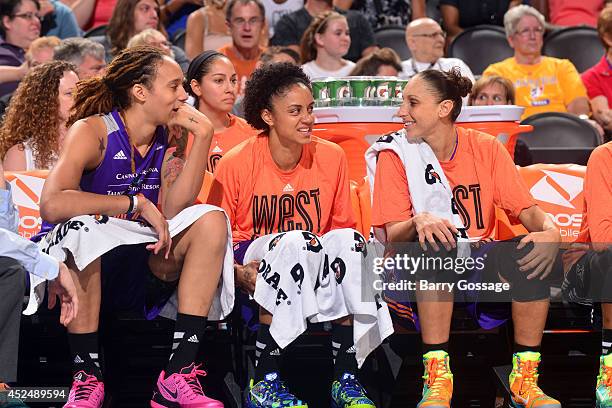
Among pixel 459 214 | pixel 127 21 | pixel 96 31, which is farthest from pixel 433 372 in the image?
pixel 96 31

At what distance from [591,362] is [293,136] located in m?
1.41

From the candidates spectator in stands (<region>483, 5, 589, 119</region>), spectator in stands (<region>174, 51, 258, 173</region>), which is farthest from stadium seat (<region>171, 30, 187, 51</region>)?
spectator in stands (<region>174, 51, 258, 173</region>)

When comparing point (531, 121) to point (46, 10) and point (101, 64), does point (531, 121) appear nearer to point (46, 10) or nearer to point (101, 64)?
point (101, 64)

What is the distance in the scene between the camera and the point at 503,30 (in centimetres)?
720

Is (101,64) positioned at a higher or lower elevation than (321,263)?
Result: higher

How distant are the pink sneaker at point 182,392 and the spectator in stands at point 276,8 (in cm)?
417

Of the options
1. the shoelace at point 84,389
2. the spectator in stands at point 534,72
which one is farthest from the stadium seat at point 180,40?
the shoelace at point 84,389

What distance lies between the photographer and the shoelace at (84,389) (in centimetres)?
349

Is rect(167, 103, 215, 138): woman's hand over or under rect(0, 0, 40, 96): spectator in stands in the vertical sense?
under

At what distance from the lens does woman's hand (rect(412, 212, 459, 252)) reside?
141 inches

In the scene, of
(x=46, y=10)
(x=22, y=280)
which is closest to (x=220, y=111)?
(x=22, y=280)

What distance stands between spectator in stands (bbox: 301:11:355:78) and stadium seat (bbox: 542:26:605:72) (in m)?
1.46

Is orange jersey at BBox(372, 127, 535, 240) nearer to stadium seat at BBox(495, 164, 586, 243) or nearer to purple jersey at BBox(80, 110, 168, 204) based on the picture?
stadium seat at BBox(495, 164, 586, 243)

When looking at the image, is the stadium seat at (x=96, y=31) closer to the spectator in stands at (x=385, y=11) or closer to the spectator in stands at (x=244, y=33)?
the spectator in stands at (x=244, y=33)
